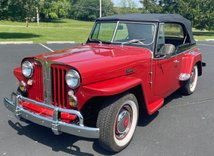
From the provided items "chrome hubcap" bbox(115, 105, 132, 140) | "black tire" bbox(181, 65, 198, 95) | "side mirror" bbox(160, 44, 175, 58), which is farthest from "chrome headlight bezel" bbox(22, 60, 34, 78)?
"black tire" bbox(181, 65, 198, 95)

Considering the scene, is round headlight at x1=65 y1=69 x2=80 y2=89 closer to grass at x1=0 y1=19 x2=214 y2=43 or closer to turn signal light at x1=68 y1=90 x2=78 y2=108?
turn signal light at x1=68 y1=90 x2=78 y2=108

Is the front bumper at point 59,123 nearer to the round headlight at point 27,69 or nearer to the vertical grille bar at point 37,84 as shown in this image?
the vertical grille bar at point 37,84

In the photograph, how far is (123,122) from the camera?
3.79 m

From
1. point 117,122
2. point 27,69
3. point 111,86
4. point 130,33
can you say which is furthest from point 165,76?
point 27,69

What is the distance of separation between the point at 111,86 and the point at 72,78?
0.50 metres

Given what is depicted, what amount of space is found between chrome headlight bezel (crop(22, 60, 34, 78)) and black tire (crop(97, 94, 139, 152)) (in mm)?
1202

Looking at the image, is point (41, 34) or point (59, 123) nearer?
point (59, 123)

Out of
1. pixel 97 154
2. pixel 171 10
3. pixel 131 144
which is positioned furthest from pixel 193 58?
pixel 171 10

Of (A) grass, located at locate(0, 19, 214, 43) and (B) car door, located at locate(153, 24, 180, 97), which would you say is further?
(A) grass, located at locate(0, 19, 214, 43)

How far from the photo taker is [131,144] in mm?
3939

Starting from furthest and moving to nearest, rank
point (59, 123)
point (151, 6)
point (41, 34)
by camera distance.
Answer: point (151, 6) → point (41, 34) → point (59, 123)

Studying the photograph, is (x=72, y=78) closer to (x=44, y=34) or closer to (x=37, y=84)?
(x=37, y=84)

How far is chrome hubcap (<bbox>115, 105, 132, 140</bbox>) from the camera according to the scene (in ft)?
12.2

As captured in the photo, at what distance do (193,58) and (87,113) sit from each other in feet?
10.6
